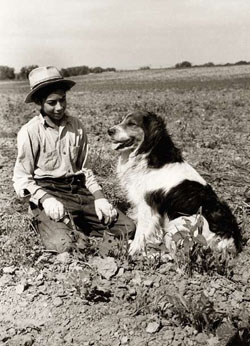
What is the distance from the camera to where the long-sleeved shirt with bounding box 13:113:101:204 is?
162 inches

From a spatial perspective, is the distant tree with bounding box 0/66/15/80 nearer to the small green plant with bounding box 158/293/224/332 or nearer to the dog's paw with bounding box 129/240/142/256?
the dog's paw with bounding box 129/240/142/256

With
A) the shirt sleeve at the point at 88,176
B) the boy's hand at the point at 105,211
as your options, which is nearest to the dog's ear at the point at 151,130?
the shirt sleeve at the point at 88,176

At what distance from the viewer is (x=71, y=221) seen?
4.01 metres

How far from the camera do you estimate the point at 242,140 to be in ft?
25.7

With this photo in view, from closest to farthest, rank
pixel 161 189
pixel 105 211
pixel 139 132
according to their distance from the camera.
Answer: pixel 105 211 < pixel 161 189 < pixel 139 132

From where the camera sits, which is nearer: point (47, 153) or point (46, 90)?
point (46, 90)

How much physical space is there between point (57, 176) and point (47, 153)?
0.26m

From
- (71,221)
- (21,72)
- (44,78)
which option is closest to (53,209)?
(71,221)

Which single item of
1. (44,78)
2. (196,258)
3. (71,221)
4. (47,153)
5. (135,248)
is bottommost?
(135,248)

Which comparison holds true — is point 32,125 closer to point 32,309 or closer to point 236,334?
point 32,309

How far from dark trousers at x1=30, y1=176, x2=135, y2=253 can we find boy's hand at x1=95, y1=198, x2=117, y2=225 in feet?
0.53

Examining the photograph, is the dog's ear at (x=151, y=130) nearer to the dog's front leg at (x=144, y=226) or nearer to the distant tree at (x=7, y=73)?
the dog's front leg at (x=144, y=226)

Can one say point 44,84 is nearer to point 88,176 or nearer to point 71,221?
point 88,176

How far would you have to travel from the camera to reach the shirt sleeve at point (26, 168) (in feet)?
13.3
